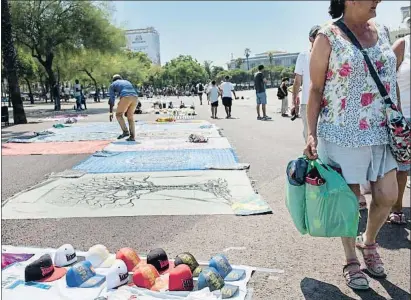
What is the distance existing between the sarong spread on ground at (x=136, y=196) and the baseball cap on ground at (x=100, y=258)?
4.25ft

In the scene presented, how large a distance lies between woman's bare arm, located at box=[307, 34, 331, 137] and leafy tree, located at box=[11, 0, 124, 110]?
88.2 feet

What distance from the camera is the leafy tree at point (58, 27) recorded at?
86.3ft

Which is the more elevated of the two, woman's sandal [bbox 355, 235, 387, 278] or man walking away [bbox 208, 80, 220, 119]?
man walking away [bbox 208, 80, 220, 119]

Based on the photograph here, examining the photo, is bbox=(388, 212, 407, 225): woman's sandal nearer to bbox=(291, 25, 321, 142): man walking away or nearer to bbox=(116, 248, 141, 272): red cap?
bbox=(291, 25, 321, 142): man walking away

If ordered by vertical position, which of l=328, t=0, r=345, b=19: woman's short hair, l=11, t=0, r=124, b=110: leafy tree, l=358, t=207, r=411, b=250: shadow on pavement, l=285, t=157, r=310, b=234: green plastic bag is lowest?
l=358, t=207, r=411, b=250: shadow on pavement

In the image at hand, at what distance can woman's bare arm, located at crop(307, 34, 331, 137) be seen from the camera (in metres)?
2.81

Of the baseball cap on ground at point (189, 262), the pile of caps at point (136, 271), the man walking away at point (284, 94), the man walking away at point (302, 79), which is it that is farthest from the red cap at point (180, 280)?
the man walking away at point (284, 94)

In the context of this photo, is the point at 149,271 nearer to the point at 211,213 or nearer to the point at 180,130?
the point at 211,213

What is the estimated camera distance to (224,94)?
688 inches

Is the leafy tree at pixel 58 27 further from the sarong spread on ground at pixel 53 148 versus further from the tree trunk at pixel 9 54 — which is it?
the sarong spread on ground at pixel 53 148

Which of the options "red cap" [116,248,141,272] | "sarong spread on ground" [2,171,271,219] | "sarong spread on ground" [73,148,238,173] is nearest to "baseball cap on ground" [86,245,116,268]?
"red cap" [116,248,141,272]

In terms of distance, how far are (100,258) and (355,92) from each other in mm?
2207

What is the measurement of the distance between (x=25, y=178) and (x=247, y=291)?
4.93 meters

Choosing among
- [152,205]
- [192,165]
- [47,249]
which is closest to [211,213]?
[152,205]
